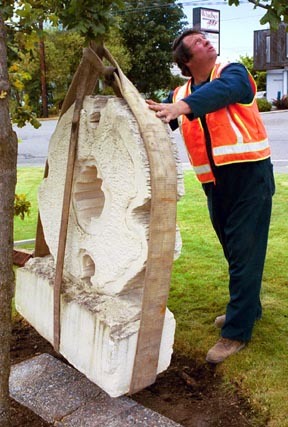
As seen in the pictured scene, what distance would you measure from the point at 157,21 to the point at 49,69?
23.5ft

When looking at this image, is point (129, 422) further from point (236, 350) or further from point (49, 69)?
point (49, 69)

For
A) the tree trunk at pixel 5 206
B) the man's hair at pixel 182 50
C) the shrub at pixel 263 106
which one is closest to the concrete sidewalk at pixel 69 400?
the tree trunk at pixel 5 206

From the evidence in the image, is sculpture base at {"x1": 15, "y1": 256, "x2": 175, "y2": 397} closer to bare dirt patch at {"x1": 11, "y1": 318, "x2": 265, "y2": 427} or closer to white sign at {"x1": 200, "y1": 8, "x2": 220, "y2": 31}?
bare dirt patch at {"x1": 11, "y1": 318, "x2": 265, "y2": 427}

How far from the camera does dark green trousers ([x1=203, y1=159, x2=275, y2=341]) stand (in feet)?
9.70

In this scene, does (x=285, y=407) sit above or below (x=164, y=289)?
below

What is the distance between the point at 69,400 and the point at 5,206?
96 cm

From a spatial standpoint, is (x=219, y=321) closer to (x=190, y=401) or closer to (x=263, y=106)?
(x=190, y=401)

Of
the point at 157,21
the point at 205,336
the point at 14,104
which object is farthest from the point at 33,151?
the point at 157,21

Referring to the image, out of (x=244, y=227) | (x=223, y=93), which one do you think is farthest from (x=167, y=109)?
(x=244, y=227)

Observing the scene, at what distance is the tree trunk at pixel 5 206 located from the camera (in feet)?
6.96

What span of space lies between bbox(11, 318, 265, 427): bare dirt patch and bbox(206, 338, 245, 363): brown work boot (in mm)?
58

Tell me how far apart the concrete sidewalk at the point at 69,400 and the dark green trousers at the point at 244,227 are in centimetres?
77

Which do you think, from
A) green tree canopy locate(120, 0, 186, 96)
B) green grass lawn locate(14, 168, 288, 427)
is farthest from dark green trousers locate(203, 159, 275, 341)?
green tree canopy locate(120, 0, 186, 96)

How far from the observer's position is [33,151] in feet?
47.9
